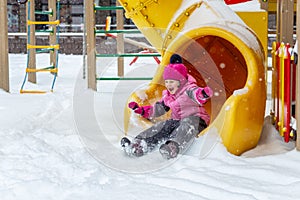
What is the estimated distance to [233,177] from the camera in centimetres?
272

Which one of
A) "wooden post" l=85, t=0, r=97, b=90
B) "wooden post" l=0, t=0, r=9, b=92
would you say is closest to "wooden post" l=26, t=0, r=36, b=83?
"wooden post" l=0, t=0, r=9, b=92

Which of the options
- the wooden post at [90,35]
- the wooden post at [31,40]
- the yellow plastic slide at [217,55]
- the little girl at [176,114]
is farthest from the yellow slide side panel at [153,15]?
the wooden post at [31,40]

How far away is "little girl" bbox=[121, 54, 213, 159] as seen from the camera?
3330mm

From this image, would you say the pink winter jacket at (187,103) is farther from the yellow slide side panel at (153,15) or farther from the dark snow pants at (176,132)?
the yellow slide side panel at (153,15)

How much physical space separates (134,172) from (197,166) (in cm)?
42

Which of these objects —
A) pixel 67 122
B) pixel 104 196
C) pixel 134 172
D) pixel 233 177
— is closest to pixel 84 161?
pixel 134 172

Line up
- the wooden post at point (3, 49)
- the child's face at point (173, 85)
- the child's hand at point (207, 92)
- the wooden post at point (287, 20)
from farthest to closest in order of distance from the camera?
1. the wooden post at point (3, 49)
2. the wooden post at point (287, 20)
3. the child's face at point (173, 85)
4. the child's hand at point (207, 92)

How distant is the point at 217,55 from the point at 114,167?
2291 millimetres

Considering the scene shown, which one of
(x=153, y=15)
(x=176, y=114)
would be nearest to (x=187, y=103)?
(x=176, y=114)

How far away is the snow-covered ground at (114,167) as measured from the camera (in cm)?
242

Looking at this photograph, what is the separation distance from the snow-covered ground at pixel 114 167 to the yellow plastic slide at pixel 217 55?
0.19 meters

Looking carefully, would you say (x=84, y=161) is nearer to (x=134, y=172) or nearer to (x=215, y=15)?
(x=134, y=172)

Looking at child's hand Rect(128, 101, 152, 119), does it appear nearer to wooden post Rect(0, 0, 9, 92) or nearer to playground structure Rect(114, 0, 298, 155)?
playground structure Rect(114, 0, 298, 155)

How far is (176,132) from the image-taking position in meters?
3.42
